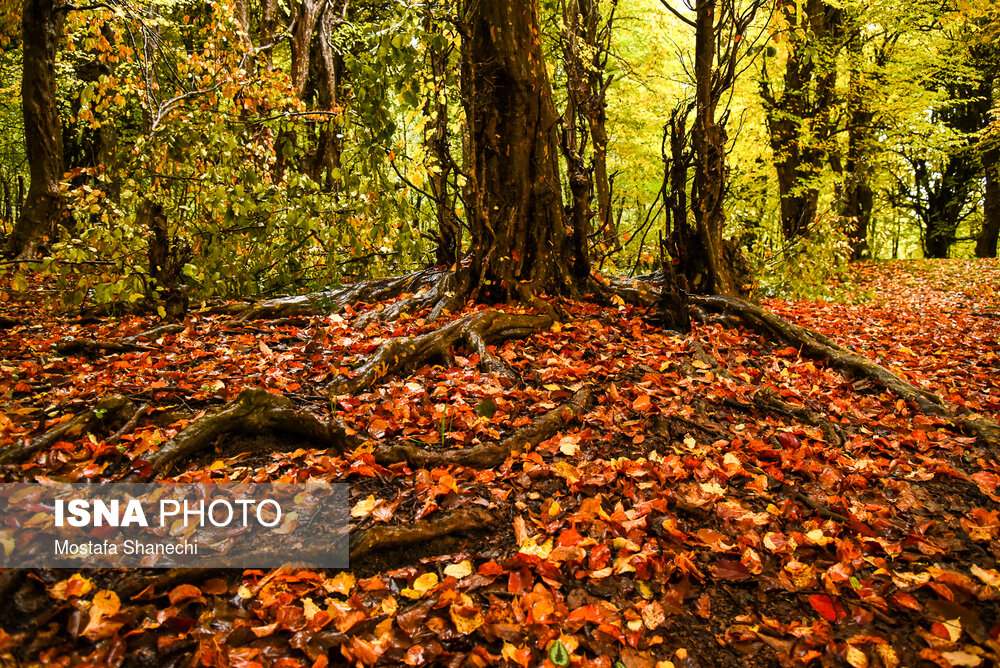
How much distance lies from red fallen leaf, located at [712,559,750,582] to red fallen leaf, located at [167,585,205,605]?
213 centimetres

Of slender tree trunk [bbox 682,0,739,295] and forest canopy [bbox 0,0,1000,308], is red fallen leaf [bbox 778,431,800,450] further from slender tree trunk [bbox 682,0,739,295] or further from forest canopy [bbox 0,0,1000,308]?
slender tree trunk [bbox 682,0,739,295]

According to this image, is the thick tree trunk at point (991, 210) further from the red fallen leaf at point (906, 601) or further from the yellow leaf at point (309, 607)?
the yellow leaf at point (309, 607)

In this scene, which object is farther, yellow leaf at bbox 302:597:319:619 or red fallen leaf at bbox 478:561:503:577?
red fallen leaf at bbox 478:561:503:577

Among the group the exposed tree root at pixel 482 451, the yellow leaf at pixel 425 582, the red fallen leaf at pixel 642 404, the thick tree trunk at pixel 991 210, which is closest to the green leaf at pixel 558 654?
the yellow leaf at pixel 425 582

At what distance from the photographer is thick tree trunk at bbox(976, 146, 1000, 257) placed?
16562 mm

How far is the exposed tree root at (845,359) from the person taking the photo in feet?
11.9

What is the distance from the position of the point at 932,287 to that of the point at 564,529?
45.4ft

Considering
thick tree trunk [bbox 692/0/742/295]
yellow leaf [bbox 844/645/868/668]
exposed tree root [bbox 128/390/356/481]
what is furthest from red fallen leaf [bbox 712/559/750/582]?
thick tree trunk [bbox 692/0/742/295]

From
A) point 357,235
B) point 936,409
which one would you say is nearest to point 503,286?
point 357,235

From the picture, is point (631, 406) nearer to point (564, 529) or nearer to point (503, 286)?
point (564, 529)

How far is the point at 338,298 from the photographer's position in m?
5.82

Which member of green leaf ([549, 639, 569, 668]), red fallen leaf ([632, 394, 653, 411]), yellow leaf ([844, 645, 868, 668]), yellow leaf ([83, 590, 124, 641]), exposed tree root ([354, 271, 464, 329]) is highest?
exposed tree root ([354, 271, 464, 329])

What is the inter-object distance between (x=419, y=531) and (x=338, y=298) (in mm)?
4016

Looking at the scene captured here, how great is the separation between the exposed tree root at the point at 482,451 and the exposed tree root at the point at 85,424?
1.53m
